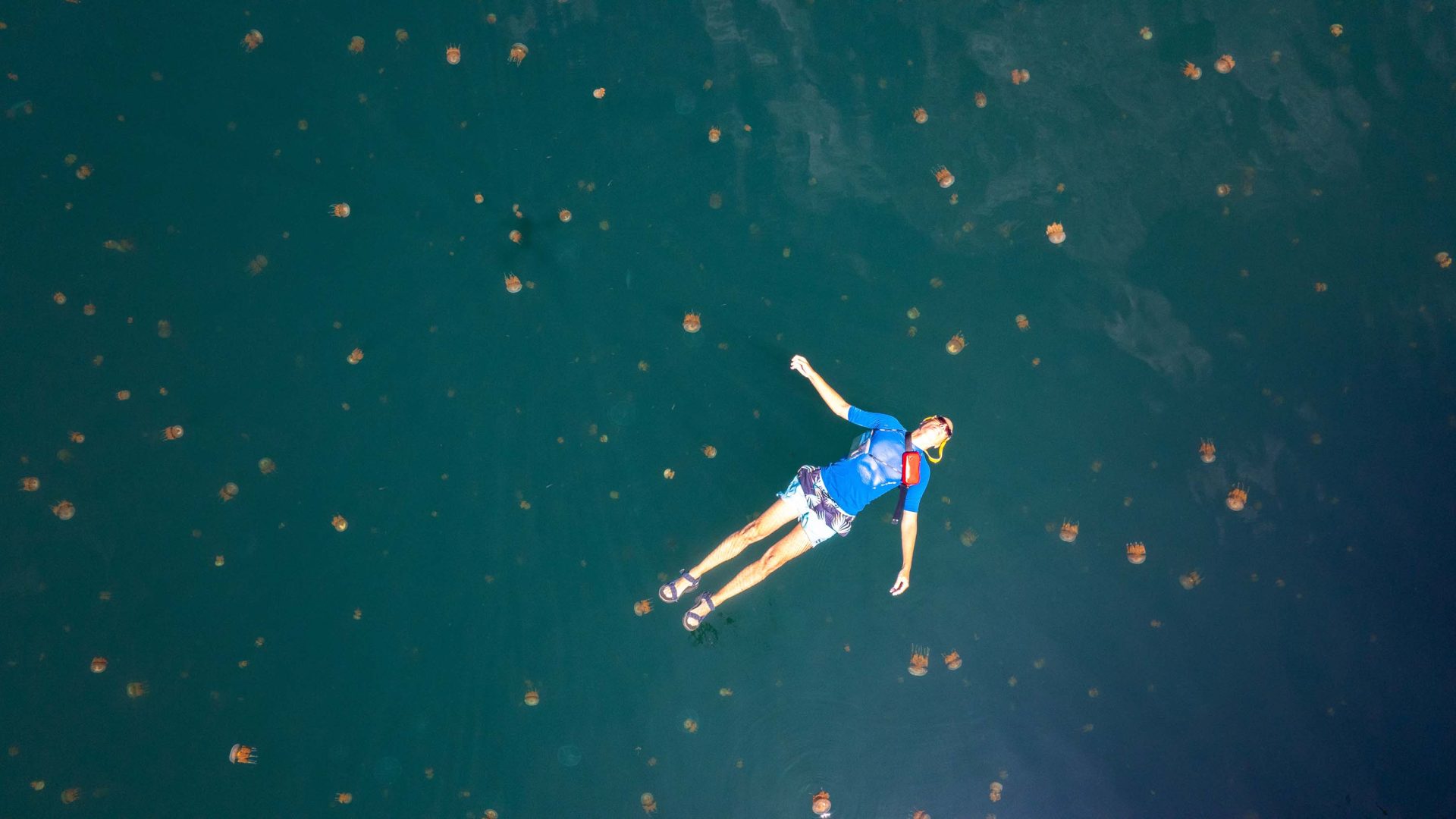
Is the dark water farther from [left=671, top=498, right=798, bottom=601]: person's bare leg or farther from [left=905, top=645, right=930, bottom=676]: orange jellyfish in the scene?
[left=671, top=498, right=798, bottom=601]: person's bare leg

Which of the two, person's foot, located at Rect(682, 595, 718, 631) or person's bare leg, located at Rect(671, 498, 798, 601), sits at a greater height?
person's bare leg, located at Rect(671, 498, 798, 601)

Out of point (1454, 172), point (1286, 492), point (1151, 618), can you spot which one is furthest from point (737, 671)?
point (1454, 172)

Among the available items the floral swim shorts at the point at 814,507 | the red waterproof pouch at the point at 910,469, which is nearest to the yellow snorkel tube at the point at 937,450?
the red waterproof pouch at the point at 910,469

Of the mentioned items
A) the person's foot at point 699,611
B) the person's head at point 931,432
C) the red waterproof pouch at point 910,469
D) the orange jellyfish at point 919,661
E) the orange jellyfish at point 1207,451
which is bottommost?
the orange jellyfish at point 919,661

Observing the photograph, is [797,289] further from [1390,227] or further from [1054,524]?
[1390,227]

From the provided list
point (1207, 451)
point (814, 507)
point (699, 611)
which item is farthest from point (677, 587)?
point (1207, 451)

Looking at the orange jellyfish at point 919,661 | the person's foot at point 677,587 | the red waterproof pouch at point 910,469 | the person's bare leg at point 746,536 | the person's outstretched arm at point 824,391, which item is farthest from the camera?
the orange jellyfish at point 919,661

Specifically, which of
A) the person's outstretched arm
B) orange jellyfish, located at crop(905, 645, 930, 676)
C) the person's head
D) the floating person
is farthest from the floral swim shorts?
orange jellyfish, located at crop(905, 645, 930, 676)

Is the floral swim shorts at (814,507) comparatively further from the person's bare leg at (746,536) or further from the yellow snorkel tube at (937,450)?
the yellow snorkel tube at (937,450)
